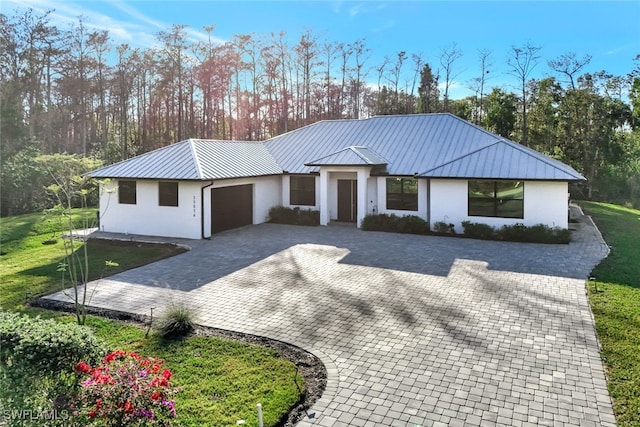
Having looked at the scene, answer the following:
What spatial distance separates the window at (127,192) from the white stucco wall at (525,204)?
12591mm

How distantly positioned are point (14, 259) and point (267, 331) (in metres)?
11.6

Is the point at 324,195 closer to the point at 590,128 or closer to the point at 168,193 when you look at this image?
the point at 168,193

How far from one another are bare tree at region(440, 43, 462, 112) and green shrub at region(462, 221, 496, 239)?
26611 millimetres

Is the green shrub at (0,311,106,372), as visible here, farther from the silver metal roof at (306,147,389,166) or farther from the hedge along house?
the silver metal roof at (306,147,389,166)

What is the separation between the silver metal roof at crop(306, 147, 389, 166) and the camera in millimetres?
19859

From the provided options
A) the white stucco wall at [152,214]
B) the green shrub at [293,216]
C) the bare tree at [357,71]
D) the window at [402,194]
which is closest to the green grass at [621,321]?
the window at [402,194]

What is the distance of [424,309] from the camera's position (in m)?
9.50

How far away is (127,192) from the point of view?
18844 millimetres

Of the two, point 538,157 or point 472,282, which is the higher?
point 538,157

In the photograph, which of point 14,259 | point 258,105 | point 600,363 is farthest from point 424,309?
point 258,105

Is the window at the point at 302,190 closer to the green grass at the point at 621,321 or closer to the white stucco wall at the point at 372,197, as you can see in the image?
the white stucco wall at the point at 372,197

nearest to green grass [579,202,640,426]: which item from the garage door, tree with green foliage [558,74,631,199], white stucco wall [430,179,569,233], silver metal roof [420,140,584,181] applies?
white stucco wall [430,179,569,233]

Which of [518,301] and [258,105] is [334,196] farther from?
[258,105]

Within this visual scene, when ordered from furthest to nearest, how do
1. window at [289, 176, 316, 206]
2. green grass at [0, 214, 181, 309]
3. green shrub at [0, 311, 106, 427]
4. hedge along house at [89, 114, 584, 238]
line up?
window at [289, 176, 316, 206] < hedge along house at [89, 114, 584, 238] < green grass at [0, 214, 181, 309] < green shrub at [0, 311, 106, 427]
